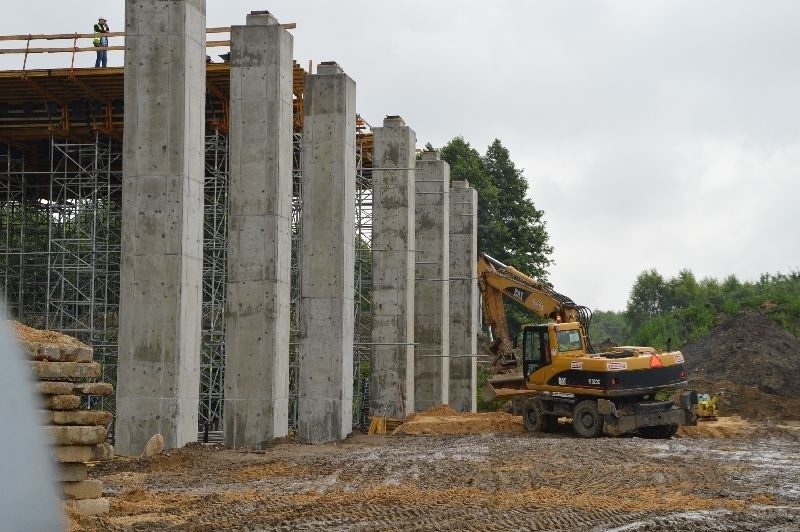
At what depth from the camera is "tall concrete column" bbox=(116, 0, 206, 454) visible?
16.9 meters

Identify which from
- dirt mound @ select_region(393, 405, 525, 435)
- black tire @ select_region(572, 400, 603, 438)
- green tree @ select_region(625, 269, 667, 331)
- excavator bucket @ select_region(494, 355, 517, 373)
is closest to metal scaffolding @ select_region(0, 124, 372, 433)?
dirt mound @ select_region(393, 405, 525, 435)

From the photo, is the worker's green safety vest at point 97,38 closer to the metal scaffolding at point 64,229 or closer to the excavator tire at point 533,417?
the metal scaffolding at point 64,229

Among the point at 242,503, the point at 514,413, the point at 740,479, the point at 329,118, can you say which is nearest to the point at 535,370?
the point at 514,413

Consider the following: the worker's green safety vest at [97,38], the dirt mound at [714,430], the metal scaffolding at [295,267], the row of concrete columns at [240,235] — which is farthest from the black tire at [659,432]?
the worker's green safety vest at [97,38]

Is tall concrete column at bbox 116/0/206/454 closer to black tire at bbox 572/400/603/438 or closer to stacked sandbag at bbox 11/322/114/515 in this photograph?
stacked sandbag at bbox 11/322/114/515

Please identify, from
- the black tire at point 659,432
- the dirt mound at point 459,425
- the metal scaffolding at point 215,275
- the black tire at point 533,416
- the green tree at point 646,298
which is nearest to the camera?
the black tire at point 659,432

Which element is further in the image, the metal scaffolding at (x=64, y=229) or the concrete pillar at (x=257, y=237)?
the metal scaffolding at (x=64, y=229)

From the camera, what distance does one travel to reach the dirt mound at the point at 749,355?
112ft

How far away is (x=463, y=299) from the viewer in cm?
3447

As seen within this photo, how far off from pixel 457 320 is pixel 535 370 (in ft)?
38.8

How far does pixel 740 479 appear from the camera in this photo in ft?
46.9

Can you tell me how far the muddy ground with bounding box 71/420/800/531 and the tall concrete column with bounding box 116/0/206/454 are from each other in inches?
36.1

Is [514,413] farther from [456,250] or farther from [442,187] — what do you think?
[456,250]

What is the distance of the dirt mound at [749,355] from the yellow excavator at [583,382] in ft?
40.3
